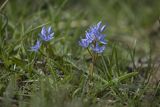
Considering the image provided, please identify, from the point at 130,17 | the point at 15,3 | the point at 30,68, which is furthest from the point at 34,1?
the point at 30,68

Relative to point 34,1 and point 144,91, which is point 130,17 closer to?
point 34,1

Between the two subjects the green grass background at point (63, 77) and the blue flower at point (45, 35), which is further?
the blue flower at point (45, 35)

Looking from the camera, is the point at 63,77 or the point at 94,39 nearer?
the point at 94,39

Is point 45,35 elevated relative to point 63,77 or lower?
elevated

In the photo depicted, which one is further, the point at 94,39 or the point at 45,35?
the point at 45,35

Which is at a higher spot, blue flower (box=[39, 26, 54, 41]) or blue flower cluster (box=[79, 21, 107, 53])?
blue flower (box=[39, 26, 54, 41])

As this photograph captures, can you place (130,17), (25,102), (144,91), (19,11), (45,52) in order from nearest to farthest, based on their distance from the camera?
(25,102) < (144,91) < (45,52) < (19,11) < (130,17)

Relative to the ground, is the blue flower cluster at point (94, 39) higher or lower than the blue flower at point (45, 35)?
lower

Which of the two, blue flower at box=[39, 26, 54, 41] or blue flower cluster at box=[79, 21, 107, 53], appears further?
blue flower at box=[39, 26, 54, 41]

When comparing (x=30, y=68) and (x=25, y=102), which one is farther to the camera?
(x=30, y=68)

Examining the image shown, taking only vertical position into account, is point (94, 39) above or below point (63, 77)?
above

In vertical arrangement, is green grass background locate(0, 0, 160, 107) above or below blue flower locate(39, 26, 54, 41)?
below
